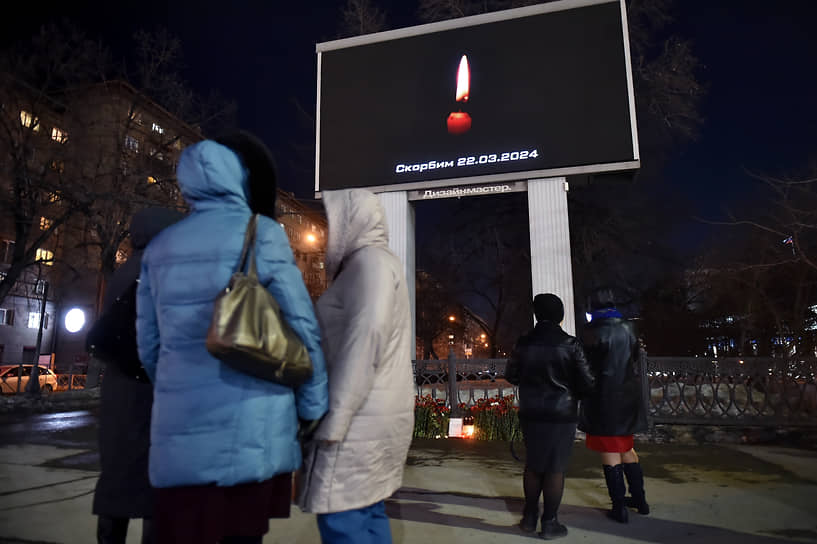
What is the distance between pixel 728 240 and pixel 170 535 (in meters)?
28.6

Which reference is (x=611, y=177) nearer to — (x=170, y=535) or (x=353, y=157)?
(x=353, y=157)

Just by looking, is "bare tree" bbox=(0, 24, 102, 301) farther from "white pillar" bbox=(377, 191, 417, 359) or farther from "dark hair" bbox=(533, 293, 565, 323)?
"dark hair" bbox=(533, 293, 565, 323)

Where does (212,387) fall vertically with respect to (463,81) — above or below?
below

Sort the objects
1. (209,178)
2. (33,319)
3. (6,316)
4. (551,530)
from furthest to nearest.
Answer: (33,319) → (6,316) → (551,530) → (209,178)

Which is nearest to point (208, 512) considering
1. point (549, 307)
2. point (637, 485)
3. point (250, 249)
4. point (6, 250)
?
point (250, 249)

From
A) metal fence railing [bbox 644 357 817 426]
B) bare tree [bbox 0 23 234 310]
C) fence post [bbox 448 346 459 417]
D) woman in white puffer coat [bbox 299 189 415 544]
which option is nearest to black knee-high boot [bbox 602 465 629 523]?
woman in white puffer coat [bbox 299 189 415 544]

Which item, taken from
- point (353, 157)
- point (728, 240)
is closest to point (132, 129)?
point (353, 157)

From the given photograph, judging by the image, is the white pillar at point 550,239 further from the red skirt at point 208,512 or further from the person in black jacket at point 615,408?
the red skirt at point 208,512

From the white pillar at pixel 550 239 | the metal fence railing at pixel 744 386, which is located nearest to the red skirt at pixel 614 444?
the metal fence railing at pixel 744 386

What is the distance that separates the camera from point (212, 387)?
5.65 ft

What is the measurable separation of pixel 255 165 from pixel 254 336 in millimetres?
809

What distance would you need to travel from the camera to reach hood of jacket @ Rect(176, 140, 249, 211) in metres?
1.93

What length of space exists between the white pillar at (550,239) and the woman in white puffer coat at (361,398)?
8517 mm

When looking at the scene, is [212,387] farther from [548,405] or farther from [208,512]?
[548,405]
